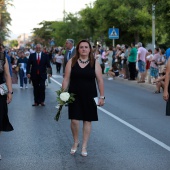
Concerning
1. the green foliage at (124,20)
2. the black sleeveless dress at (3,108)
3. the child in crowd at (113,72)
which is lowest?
the child in crowd at (113,72)

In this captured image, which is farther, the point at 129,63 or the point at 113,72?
the point at 113,72

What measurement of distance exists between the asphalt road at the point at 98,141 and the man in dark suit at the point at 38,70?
42 cm

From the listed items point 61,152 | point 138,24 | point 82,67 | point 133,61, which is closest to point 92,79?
point 82,67

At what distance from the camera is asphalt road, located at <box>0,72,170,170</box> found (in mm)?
7824

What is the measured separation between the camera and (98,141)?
32.0 feet

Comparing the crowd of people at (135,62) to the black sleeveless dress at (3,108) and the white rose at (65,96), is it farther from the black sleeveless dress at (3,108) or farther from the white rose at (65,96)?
the black sleeveless dress at (3,108)

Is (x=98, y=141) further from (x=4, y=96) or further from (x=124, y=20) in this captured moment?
(x=124, y=20)

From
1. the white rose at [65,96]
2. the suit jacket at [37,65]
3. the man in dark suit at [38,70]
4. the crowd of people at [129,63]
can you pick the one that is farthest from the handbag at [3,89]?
the crowd of people at [129,63]

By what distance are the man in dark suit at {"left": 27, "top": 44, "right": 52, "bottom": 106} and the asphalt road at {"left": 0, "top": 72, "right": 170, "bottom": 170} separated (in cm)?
42

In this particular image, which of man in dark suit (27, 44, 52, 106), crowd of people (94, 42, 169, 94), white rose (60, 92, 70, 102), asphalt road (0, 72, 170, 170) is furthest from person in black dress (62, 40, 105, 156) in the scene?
crowd of people (94, 42, 169, 94)

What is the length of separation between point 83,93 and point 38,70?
7.82 meters

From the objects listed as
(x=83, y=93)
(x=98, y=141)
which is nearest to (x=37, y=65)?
(x=98, y=141)

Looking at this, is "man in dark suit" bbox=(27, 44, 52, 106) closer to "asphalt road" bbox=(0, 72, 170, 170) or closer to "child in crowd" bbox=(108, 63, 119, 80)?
"asphalt road" bbox=(0, 72, 170, 170)

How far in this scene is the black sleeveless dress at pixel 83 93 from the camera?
8.34m
